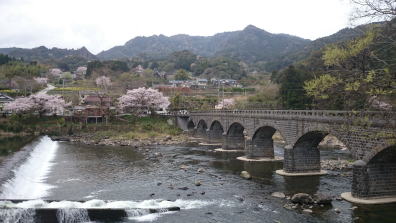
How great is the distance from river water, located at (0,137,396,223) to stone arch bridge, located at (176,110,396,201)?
80.2 inches

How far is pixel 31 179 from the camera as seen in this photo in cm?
3675

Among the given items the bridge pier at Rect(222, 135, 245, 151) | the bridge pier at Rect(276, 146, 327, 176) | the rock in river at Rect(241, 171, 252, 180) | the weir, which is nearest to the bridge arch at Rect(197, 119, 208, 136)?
the bridge pier at Rect(222, 135, 245, 151)

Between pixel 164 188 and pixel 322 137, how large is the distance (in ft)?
55.3

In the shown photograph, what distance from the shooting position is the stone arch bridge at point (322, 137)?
83.5 feet

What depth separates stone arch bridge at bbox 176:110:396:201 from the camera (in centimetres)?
2544

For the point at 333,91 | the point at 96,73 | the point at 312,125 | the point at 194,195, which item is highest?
the point at 96,73

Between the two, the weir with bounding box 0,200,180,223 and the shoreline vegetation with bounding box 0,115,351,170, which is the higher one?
the shoreline vegetation with bounding box 0,115,351,170

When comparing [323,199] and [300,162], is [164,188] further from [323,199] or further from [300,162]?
[300,162]

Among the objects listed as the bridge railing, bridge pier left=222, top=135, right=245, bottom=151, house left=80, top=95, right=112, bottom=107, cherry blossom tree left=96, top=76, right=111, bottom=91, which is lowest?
bridge pier left=222, top=135, right=245, bottom=151

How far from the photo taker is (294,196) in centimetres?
2781

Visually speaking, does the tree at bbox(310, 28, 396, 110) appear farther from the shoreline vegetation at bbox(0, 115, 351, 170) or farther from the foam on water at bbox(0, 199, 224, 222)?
the shoreline vegetation at bbox(0, 115, 351, 170)

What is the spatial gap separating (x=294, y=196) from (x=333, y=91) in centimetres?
1324

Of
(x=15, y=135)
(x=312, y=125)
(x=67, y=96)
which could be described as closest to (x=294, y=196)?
(x=312, y=125)

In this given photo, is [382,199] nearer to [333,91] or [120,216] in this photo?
[333,91]
